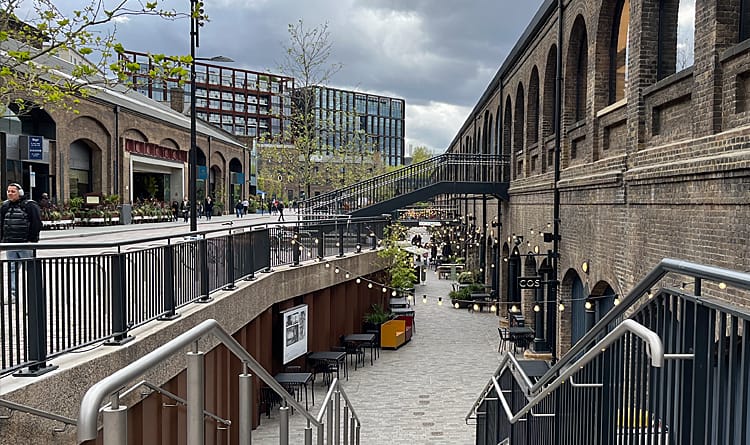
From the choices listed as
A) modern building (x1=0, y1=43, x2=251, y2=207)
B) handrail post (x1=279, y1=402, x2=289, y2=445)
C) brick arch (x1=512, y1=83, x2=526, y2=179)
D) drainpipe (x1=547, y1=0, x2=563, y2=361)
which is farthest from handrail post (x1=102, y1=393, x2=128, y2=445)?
brick arch (x1=512, y1=83, x2=526, y2=179)

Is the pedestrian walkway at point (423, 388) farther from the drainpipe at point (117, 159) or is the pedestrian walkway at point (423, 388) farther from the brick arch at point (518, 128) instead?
the drainpipe at point (117, 159)

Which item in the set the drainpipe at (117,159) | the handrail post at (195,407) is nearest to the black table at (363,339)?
the handrail post at (195,407)

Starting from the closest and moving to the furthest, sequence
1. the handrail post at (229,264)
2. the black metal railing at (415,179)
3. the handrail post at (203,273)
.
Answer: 1. the handrail post at (203,273)
2. the handrail post at (229,264)
3. the black metal railing at (415,179)

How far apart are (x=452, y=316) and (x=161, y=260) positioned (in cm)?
1916

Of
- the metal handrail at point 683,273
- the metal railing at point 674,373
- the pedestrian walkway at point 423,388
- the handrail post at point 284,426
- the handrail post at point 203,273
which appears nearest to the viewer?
the metal handrail at point 683,273

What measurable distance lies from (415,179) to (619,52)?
37.7 feet

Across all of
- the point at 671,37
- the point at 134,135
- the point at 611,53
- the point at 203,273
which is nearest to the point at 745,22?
the point at 671,37

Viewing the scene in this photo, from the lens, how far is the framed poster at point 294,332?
1503cm

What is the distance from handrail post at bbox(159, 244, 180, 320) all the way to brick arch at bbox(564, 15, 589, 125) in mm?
10258

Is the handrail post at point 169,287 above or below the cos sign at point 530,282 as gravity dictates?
above

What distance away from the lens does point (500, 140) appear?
26.0 m

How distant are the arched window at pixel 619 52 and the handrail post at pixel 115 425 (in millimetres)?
11511

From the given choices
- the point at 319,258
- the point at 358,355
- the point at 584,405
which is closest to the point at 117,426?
the point at 584,405

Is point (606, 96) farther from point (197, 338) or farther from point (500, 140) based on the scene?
point (500, 140)
